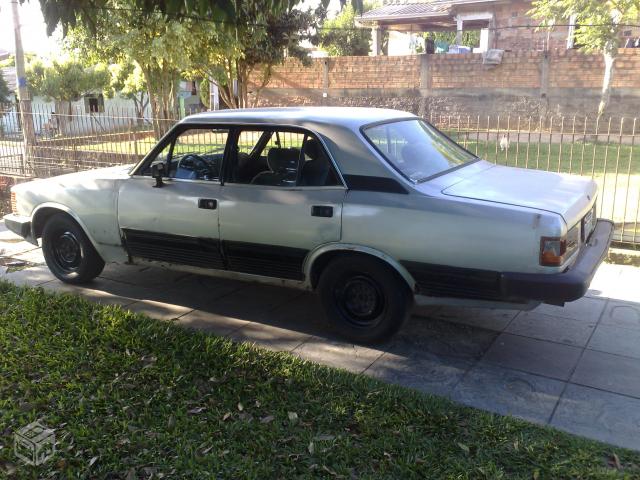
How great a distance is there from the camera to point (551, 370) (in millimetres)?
4359

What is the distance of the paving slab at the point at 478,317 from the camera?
205 inches

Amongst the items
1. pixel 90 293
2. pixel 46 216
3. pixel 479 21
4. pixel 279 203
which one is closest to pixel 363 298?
pixel 279 203

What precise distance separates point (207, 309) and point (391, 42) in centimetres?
4012

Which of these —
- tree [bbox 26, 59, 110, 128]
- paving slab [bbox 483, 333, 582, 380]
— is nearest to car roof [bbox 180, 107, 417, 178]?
paving slab [bbox 483, 333, 582, 380]

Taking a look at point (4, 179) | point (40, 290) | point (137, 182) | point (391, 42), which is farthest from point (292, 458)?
point (391, 42)

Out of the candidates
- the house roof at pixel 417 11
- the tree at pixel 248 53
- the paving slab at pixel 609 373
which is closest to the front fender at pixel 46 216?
the paving slab at pixel 609 373

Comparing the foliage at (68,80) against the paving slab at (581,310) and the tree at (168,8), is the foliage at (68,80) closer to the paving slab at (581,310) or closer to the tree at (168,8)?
the tree at (168,8)

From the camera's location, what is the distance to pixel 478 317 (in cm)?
537

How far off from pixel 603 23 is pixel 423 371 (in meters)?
18.1

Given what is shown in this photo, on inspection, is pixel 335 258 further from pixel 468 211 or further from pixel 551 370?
pixel 551 370

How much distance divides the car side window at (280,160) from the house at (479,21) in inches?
941

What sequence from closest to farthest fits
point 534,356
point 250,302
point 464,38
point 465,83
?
point 534,356, point 250,302, point 465,83, point 464,38

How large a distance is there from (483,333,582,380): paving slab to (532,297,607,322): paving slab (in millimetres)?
670

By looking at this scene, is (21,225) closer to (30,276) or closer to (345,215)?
(30,276)
